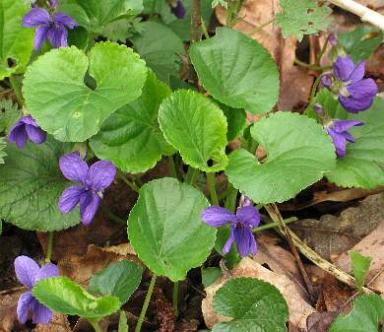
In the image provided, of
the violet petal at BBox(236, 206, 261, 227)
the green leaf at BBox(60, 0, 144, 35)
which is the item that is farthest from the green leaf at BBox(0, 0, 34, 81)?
the violet petal at BBox(236, 206, 261, 227)

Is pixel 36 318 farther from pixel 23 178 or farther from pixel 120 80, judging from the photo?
pixel 120 80

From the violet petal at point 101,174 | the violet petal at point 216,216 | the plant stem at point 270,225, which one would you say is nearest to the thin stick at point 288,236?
the plant stem at point 270,225

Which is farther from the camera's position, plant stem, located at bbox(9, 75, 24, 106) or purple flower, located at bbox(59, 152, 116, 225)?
plant stem, located at bbox(9, 75, 24, 106)

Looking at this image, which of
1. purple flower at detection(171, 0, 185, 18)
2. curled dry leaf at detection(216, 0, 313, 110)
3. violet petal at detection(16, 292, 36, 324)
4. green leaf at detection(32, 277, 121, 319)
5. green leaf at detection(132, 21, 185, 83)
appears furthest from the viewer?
curled dry leaf at detection(216, 0, 313, 110)

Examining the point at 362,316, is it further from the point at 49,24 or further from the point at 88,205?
the point at 49,24

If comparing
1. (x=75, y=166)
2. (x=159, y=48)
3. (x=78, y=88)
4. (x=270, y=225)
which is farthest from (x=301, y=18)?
(x=75, y=166)

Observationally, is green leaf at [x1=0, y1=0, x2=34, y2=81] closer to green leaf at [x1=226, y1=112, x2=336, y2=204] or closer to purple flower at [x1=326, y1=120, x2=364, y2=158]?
green leaf at [x1=226, y1=112, x2=336, y2=204]
